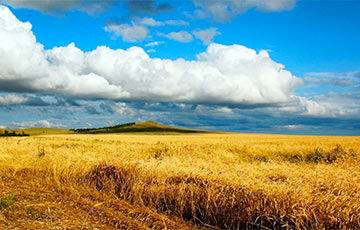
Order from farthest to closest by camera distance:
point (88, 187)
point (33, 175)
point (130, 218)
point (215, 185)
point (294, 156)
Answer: point (294, 156) → point (33, 175) → point (88, 187) → point (215, 185) → point (130, 218)

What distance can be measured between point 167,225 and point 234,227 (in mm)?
1830

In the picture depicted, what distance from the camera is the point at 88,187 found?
1912 cm

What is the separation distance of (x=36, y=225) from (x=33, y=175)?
10195 mm

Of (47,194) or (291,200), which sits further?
(47,194)

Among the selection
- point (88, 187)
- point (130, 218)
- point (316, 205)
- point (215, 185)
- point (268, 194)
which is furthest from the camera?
point (88, 187)

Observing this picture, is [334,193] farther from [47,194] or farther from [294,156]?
[294,156]

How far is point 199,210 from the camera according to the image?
14469 millimetres

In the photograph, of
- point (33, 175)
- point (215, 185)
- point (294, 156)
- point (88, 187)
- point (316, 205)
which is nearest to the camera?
point (316, 205)

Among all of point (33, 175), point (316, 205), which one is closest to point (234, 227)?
point (316, 205)

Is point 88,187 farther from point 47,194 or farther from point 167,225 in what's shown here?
point 167,225

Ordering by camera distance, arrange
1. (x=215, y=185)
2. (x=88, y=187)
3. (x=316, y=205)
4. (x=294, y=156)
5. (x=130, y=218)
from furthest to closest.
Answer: (x=294, y=156) → (x=88, y=187) → (x=215, y=185) → (x=130, y=218) → (x=316, y=205)

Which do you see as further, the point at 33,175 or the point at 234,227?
the point at 33,175

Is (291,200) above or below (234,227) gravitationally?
above

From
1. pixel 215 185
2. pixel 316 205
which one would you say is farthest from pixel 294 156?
pixel 316 205
